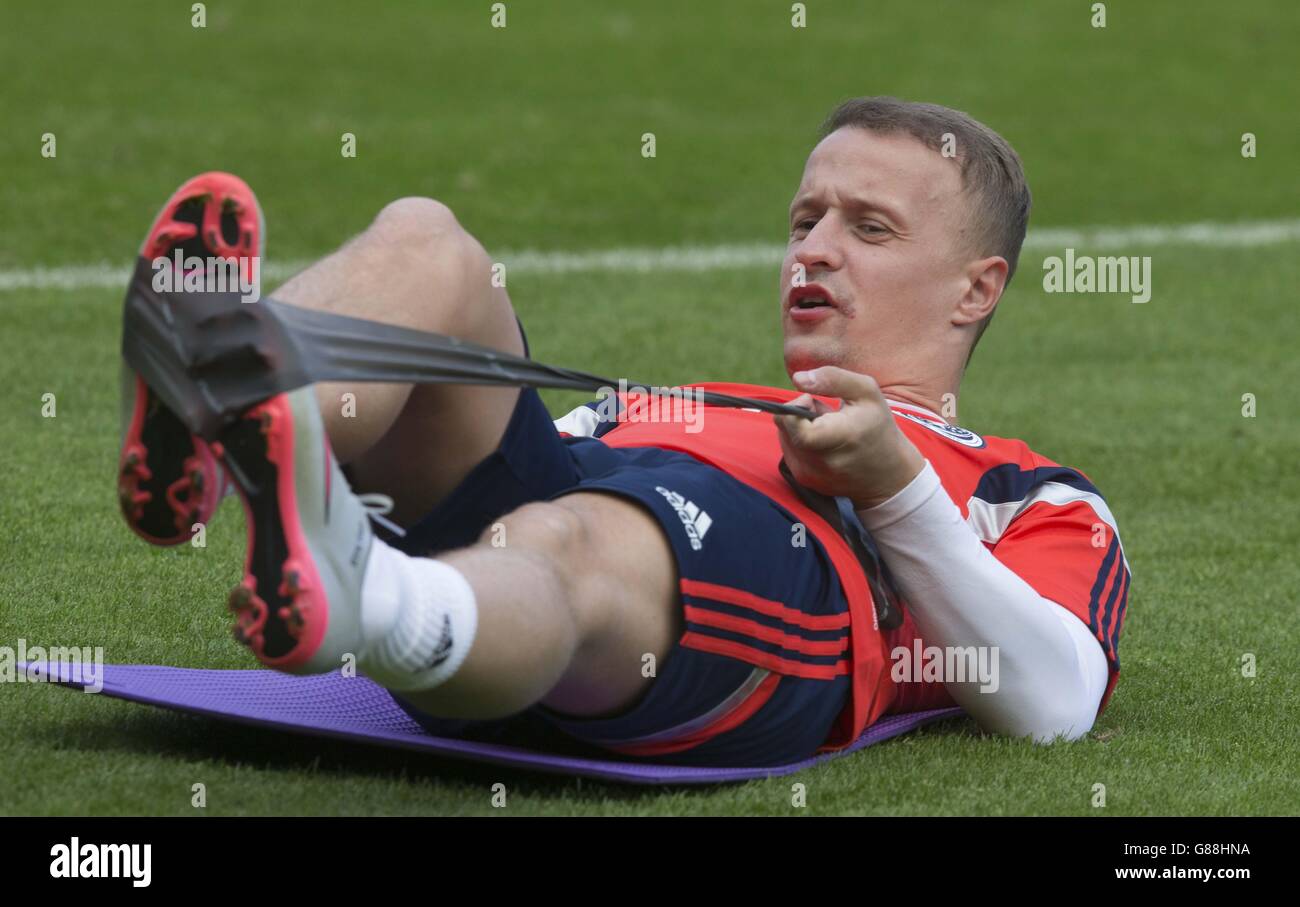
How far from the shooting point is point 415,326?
239cm

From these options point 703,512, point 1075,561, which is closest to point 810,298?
point 1075,561

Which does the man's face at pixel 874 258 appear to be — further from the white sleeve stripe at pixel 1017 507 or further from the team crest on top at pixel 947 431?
the white sleeve stripe at pixel 1017 507

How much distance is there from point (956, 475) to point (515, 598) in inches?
41.5

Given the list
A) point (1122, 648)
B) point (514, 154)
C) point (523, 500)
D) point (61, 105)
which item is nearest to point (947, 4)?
point (514, 154)

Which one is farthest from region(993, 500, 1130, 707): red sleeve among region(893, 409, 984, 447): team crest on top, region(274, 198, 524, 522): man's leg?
region(274, 198, 524, 522): man's leg

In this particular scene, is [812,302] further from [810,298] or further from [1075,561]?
[1075,561]

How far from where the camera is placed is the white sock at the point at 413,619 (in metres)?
2.07

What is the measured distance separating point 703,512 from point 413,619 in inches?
21.5

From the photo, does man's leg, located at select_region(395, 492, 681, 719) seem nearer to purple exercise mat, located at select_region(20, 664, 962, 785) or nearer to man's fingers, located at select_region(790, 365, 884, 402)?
purple exercise mat, located at select_region(20, 664, 962, 785)

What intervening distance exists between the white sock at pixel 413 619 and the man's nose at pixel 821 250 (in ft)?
3.88

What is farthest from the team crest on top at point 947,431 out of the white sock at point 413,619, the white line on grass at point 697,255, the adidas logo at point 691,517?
the white line on grass at point 697,255
